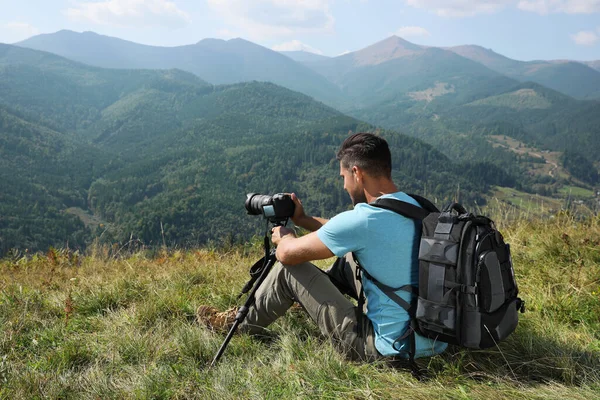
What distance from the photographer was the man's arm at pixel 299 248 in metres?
2.12

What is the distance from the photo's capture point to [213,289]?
11.5ft

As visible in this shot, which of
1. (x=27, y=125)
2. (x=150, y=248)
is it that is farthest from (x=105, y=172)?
(x=150, y=248)

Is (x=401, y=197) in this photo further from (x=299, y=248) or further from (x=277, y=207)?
(x=277, y=207)

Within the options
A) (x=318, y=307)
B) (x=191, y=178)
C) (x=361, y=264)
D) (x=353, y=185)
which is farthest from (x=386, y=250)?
(x=191, y=178)

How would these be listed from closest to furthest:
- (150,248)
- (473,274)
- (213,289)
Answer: (473,274) < (213,289) < (150,248)

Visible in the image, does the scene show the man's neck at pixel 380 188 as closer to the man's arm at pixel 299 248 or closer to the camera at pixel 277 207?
the man's arm at pixel 299 248

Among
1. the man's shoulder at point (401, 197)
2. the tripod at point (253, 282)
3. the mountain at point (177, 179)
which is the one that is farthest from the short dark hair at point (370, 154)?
the mountain at point (177, 179)

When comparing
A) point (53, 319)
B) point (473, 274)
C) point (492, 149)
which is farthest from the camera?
point (492, 149)

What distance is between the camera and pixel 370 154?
2182 millimetres

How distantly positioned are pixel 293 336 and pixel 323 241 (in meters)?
0.87

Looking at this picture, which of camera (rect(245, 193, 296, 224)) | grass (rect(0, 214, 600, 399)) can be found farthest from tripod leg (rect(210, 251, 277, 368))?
camera (rect(245, 193, 296, 224))

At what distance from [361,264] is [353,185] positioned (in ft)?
1.51

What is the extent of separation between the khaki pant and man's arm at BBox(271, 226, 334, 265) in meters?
0.21

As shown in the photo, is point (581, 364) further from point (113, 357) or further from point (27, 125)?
point (27, 125)
